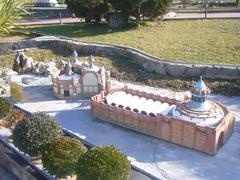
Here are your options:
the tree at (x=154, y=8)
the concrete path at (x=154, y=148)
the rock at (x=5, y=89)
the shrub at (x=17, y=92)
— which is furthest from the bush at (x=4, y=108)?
the tree at (x=154, y=8)

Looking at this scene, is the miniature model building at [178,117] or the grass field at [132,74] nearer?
the miniature model building at [178,117]

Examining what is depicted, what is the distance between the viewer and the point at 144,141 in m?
20.2

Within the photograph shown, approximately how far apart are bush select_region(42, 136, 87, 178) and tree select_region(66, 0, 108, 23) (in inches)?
967

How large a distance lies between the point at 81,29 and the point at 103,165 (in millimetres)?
27873

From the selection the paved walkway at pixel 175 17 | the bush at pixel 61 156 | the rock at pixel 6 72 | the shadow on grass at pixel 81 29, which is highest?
the paved walkway at pixel 175 17

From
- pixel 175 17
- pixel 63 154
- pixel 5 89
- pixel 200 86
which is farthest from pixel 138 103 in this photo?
pixel 175 17

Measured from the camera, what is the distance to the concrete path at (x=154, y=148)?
57.5 feet

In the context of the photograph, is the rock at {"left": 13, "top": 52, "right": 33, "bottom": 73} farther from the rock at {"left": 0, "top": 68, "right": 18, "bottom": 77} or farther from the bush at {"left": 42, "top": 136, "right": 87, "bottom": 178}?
the bush at {"left": 42, "top": 136, "right": 87, "bottom": 178}

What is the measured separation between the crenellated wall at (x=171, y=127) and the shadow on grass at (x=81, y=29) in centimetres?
1769

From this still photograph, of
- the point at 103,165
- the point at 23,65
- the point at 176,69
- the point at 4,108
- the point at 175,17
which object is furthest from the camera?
the point at 175,17

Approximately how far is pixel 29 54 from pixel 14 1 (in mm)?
19556

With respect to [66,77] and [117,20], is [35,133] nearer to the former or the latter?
[66,77]

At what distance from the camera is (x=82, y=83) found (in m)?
25.3

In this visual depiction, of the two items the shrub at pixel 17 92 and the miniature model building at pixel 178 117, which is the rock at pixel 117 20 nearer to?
the shrub at pixel 17 92
